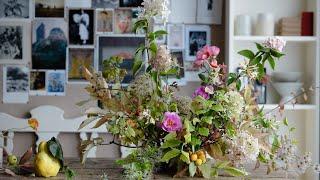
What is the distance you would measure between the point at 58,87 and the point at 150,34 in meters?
1.57

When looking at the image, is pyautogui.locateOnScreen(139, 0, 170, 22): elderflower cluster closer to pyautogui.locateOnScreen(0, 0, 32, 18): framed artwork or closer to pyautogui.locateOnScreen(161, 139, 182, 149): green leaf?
pyautogui.locateOnScreen(161, 139, 182, 149): green leaf

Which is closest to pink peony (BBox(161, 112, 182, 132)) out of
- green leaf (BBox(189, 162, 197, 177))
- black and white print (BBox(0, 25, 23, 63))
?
green leaf (BBox(189, 162, 197, 177))

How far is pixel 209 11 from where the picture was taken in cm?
297

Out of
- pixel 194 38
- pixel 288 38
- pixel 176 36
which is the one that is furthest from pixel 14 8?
pixel 288 38

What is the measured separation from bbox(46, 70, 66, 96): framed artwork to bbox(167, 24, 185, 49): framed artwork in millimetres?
697

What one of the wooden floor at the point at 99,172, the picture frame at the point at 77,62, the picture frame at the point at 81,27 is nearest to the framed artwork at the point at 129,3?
the picture frame at the point at 81,27

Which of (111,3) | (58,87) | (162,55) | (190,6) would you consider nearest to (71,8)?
(111,3)

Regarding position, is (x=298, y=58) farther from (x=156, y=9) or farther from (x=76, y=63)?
(x=156, y=9)

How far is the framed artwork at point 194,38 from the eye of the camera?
2975 millimetres

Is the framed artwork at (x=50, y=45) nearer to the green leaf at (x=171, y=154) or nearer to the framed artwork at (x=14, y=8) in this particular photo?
the framed artwork at (x=14, y=8)

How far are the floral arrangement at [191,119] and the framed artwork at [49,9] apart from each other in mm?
1496

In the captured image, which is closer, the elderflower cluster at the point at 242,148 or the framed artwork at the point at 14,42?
the elderflower cluster at the point at 242,148

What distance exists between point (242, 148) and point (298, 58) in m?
1.76

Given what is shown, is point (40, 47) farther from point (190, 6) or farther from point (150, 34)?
point (150, 34)
